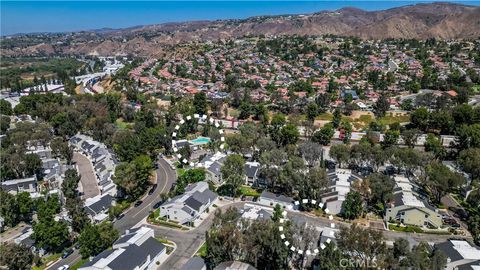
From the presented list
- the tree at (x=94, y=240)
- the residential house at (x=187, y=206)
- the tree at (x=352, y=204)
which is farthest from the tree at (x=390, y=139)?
the tree at (x=94, y=240)

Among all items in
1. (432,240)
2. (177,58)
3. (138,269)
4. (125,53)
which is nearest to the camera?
(138,269)

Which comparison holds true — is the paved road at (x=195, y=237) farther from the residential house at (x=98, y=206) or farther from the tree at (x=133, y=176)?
the tree at (x=133, y=176)

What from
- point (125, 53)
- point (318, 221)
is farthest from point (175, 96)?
point (125, 53)

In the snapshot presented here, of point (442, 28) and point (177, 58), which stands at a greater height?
point (442, 28)

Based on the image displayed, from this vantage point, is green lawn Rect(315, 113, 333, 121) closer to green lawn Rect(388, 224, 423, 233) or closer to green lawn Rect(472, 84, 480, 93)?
green lawn Rect(472, 84, 480, 93)

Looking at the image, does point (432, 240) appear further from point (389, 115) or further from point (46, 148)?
point (46, 148)

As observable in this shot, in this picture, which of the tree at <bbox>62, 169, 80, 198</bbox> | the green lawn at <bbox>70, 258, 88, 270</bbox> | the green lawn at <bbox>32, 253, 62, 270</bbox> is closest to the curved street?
the green lawn at <bbox>70, 258, 88, 270</bbox>

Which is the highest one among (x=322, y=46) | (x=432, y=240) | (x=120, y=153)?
(x=322, y=46)
